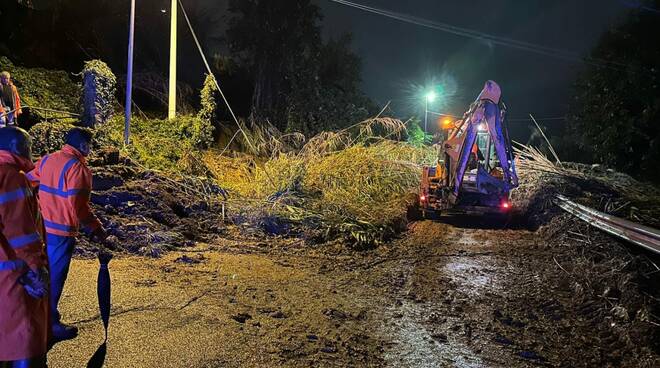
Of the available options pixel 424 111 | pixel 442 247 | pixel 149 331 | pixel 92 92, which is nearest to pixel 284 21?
pixel 424 111

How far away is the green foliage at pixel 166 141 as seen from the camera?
36.7ft

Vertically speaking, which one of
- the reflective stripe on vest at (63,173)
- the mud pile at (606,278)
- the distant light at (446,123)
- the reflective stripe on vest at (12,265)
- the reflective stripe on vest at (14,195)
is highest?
the distant light at (446,123)

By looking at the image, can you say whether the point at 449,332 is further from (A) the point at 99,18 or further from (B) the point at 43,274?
(A) the point at 99,18

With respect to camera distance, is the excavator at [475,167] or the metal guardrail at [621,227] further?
the excavator at [475,167]

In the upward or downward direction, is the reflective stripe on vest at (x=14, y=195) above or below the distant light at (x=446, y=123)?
below

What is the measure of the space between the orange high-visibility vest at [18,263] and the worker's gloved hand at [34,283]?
0.02m

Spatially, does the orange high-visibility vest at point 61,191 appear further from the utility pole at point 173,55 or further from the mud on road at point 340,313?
the utility pole at point 173,55

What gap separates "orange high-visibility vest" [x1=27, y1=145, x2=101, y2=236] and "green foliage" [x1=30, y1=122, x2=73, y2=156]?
6795mm

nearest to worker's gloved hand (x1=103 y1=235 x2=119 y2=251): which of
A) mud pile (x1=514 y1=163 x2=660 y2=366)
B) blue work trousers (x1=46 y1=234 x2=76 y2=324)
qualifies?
blue work trousers (x1=46 y1=234 x2=76 y2=324)

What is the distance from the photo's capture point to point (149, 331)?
4.04 m

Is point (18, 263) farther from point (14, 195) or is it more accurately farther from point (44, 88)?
point (44, 88)

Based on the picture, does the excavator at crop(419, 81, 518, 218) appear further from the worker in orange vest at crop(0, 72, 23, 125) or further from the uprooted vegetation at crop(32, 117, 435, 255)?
the worker in orange vest at crop(0, 72, 23, 125)

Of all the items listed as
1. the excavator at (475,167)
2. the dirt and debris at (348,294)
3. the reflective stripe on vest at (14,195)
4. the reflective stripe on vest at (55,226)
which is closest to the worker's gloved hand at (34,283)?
the reflective stripe on vest at (14,195)

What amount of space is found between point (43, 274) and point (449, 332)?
3655mm
